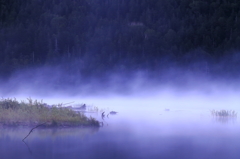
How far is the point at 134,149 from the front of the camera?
10984 millimetres

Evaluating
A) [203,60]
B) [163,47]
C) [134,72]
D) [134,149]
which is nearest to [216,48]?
[203,60]

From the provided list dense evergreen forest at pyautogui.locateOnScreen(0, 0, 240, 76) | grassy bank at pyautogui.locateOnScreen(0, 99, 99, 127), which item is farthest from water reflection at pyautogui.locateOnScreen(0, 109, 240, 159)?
dense evergreen forest at pyautogui.locateOnScreen(0, 0, 240, 76)

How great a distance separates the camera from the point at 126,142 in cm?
1202

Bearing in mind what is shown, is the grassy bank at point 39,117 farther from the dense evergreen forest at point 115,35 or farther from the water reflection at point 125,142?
the dense evergreen forest at point 115,35

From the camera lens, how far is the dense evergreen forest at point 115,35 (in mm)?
39406

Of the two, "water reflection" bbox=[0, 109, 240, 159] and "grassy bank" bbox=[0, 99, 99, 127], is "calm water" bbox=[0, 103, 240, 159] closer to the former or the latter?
"water reflection" bbox=[0, 109, 240, 159]

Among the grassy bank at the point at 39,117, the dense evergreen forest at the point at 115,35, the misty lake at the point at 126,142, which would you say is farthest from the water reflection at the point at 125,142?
the dense evergreen forest at the point at 115,35

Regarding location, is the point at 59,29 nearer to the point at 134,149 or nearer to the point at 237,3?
the point at 237,3

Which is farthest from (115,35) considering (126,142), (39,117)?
(126,142)

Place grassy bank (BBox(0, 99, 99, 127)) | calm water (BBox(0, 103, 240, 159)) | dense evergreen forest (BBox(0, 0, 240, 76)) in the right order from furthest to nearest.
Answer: dense evergreen forest (BBox(0, 0, 240, 76)) → grassy bank (BBox(0, 99, 99, 127)) → calm water (BBox(0, 103, 240, 159))

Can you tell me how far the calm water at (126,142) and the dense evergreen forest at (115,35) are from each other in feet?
79.5

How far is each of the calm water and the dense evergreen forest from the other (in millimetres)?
24245

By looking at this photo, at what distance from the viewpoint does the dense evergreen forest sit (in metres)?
39.4

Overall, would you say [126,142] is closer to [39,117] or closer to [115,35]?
[39,117]
